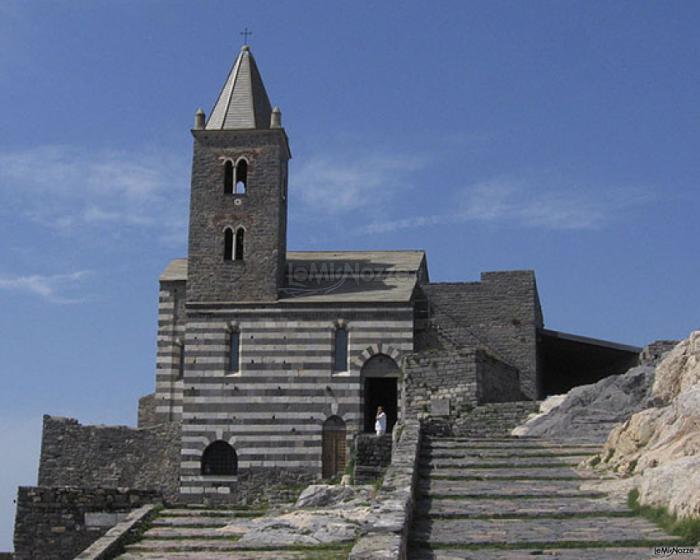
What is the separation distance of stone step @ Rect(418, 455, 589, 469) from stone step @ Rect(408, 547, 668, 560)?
4.67 metres

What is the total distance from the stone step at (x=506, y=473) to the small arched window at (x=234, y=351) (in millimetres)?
19059

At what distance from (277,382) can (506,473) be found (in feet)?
62.4

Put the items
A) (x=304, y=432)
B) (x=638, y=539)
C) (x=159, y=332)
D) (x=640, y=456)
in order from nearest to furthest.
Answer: (x=638, y=539), (x=640, y=456), (x=304, y=432), (x=159, y=332)

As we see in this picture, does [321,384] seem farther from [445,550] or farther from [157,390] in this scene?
[445,550]

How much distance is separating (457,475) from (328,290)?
2039cm

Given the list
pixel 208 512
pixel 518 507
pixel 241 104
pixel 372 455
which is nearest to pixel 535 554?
pixel 518 507

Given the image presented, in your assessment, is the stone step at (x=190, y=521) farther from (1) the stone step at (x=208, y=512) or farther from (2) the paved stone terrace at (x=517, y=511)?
(2) the paved stone terrace at (x=517, y=511)

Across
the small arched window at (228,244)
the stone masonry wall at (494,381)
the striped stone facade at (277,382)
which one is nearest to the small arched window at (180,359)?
the striped stone facade at (277,382)

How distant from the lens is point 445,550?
39.4ft

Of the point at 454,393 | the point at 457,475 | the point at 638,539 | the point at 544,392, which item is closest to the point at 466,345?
the point at 544,392

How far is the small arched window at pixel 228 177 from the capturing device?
37.1m

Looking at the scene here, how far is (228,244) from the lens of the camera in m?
36.7

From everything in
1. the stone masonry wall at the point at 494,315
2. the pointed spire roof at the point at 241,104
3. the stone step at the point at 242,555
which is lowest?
the stone step at the point at 242,555

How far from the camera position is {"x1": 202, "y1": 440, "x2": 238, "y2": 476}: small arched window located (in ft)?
113
